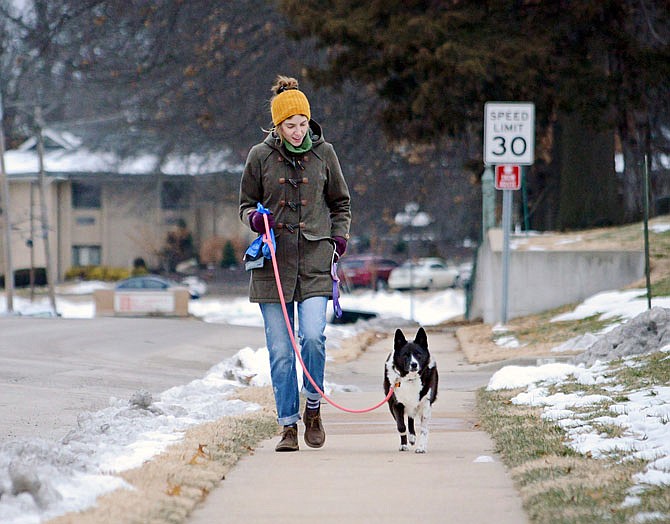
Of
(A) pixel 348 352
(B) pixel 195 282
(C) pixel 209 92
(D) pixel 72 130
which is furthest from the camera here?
(D) pixel 72 130

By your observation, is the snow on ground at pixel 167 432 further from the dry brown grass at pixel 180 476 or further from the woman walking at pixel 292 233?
the woman walking at pixel 292 233

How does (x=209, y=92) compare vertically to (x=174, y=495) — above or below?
above

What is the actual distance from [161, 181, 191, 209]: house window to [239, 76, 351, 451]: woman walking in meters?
61.7

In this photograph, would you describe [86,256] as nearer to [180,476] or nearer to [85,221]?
[85,221]

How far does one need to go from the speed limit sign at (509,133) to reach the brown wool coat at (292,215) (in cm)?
984

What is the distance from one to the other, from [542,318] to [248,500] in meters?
12.4

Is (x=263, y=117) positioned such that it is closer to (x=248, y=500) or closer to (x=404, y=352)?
(x=404, y=352)

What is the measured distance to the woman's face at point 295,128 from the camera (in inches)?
283

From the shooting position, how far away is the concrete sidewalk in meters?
5.17

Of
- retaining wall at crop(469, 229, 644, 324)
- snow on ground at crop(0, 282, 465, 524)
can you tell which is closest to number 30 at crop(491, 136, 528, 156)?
retaining wall at crop(469, 229, 644, 324)

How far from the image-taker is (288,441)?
7.25 m

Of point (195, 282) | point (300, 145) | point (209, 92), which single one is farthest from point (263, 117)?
point (195, 282)

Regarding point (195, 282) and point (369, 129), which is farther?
point (195, 282)

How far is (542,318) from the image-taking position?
686 inches
